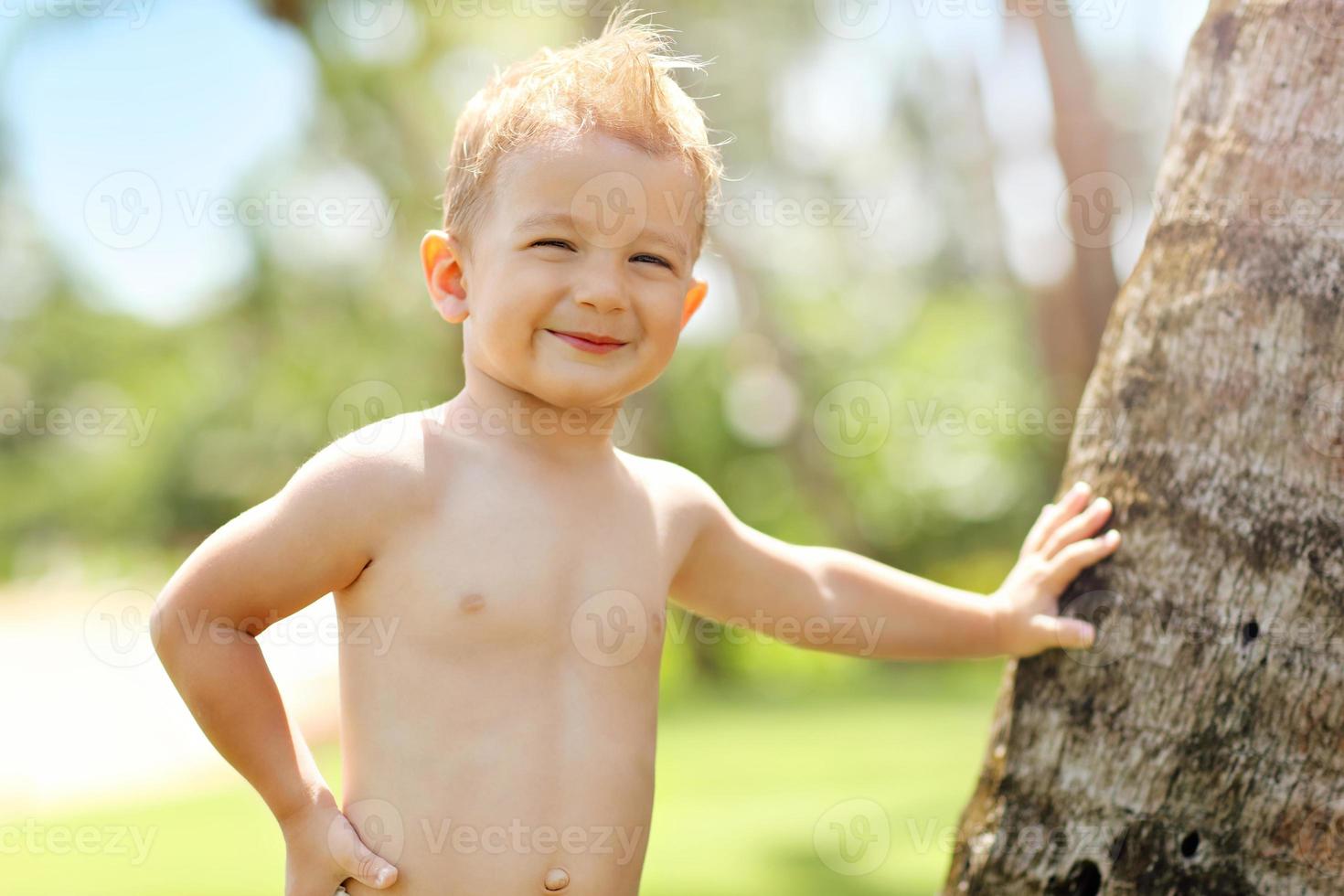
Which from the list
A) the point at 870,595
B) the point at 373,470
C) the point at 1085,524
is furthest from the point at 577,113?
the point at 1085,524

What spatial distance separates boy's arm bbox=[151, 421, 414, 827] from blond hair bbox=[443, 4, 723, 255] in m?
0.49

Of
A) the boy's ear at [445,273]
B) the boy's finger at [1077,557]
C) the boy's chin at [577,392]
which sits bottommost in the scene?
the boy's finger at [1077,557]

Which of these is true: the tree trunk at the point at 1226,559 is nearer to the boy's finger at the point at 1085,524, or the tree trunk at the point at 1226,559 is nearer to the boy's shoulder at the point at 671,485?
the boy's finger at the point at 1085,524

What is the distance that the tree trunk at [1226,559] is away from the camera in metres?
2.07

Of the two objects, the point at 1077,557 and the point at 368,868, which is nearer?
the point at 368,868

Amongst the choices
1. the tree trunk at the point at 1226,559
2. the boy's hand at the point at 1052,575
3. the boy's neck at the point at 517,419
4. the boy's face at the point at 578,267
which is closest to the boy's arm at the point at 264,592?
the boy's neck at the point at 517,419

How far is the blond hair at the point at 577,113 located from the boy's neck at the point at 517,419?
10.5 inches

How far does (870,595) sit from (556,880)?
0.86m

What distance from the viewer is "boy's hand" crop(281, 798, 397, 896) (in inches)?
72.9

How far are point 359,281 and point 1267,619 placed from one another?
17.1 m

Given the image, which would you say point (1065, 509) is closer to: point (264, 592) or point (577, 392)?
point (577, 392)

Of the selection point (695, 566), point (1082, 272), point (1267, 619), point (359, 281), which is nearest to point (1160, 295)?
point (1267, 619)

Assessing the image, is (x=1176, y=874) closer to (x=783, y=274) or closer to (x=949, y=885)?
(x=949, y=885)

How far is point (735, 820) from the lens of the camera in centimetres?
544
